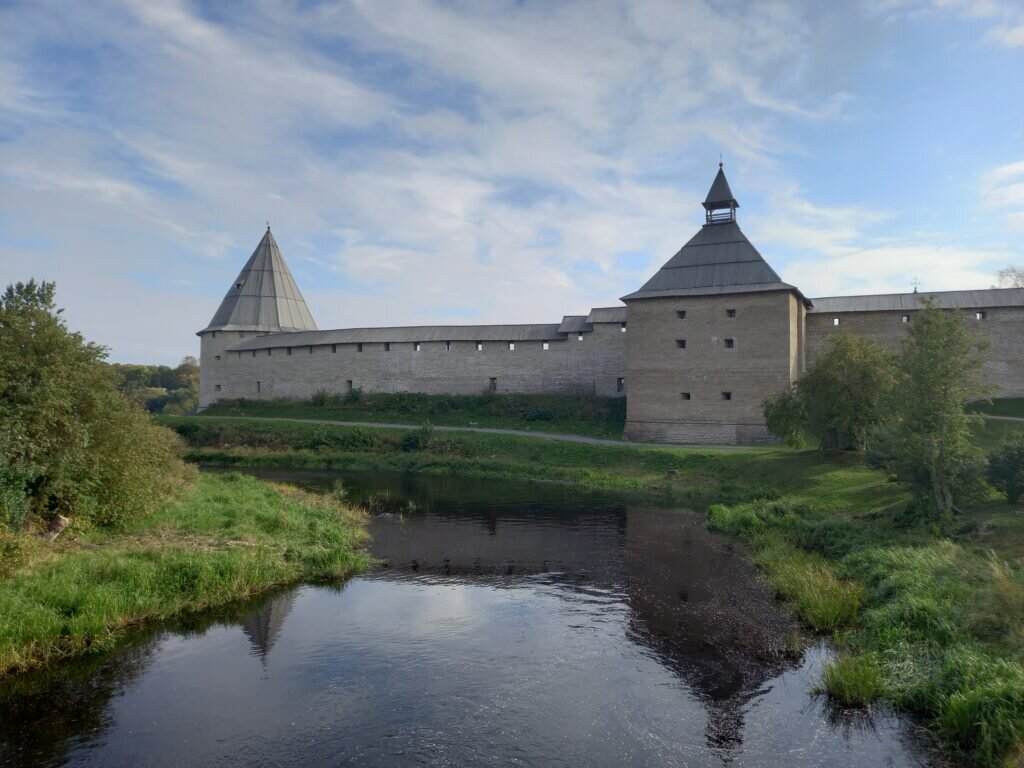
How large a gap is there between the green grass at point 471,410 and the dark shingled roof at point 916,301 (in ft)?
27.2

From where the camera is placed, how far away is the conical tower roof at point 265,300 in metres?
34.4

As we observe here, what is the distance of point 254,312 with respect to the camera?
113 feet

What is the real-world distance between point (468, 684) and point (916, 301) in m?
23.4

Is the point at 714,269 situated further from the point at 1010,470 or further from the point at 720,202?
the point at 1010,470

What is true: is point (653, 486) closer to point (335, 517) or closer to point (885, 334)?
point (335, 517)

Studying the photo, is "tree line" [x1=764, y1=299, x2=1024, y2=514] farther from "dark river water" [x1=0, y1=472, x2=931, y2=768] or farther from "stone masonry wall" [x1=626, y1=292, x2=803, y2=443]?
"stone masonry wall" [x1=626, y1=292, x2=803, y2=443]

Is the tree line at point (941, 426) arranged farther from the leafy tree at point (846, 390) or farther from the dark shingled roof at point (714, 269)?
the dark shingled roof at point (714, 269)

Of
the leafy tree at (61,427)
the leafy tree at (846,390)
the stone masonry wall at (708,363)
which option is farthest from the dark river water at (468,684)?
the stone masonry wall at (708,363)

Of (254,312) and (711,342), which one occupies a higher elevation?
(254,312)

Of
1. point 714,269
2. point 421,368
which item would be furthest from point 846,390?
point 421,368

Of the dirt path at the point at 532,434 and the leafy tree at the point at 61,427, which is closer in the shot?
the leafy tree at the point at 61,427

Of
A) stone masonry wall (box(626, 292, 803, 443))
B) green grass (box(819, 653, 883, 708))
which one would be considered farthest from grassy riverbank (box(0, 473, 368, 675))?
stone masonry wall (box(626, 292, 803, 443))

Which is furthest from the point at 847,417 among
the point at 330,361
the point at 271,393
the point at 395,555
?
the point at 271,393

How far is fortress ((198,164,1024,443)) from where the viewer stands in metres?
22.3
